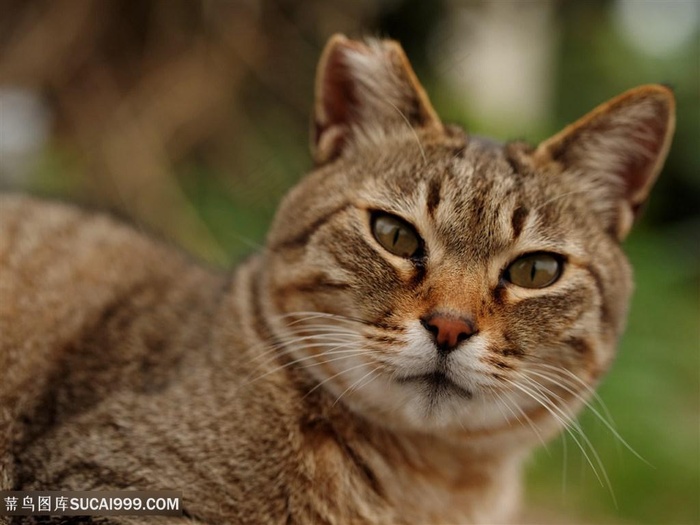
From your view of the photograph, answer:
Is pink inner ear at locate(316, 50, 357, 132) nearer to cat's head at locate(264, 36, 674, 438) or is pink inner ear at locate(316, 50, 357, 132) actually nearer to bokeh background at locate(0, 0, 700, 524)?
cat's head at locate(264, 36, 674, 438)

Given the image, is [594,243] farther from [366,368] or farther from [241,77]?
[241,77]

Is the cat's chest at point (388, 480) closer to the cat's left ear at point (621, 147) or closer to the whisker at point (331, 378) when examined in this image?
the whisker at point (331, 378)

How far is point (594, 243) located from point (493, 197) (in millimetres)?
300

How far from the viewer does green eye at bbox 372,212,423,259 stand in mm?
1498

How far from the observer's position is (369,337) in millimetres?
1401

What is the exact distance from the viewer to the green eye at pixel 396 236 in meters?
1.50

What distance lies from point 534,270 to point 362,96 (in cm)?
61

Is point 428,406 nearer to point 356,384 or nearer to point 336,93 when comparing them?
point 356,384

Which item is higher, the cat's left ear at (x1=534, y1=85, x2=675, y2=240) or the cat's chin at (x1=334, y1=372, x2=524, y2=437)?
the cat's left ear at (x1=534, y1=85, x2=675, y2=240)

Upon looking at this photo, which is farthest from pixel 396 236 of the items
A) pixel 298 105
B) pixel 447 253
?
pixel 298 105

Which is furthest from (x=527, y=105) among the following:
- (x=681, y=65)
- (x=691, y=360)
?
(x=691, y=360)

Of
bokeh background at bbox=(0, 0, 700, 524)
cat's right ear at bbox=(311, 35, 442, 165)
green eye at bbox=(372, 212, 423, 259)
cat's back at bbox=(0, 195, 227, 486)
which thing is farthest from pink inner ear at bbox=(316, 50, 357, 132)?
bokeh background at bbox=(0, 0, 700, 524)

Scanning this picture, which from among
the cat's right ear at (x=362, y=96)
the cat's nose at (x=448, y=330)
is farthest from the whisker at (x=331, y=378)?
the cat's right ear at (x=362, y=96)

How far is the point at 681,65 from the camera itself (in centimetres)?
416
